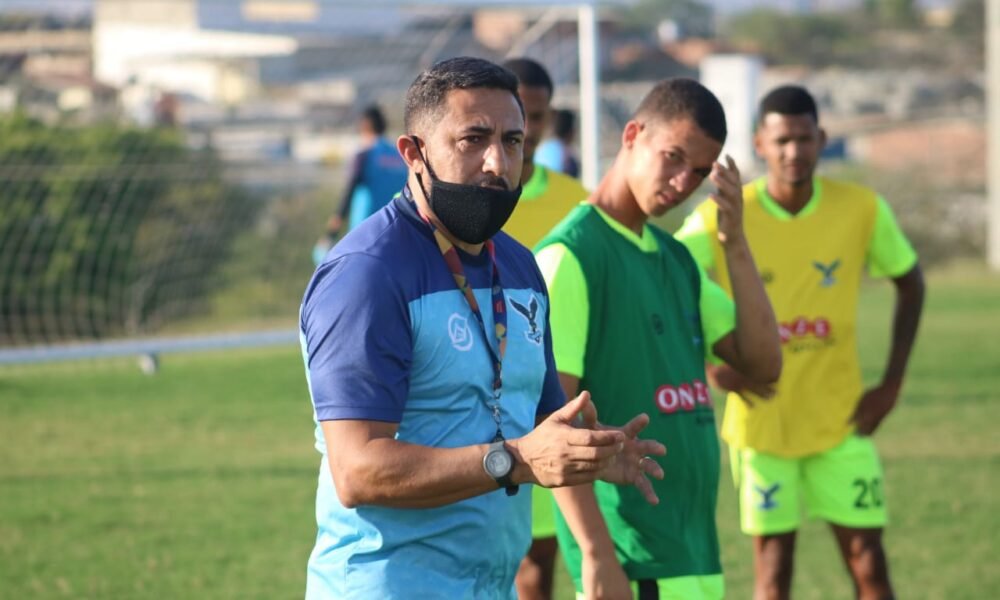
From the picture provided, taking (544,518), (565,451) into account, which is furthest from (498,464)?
(544,518)

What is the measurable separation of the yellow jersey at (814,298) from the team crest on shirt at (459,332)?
133 inches

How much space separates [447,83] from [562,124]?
11426 mm

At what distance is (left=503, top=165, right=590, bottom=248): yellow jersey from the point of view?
6848mm

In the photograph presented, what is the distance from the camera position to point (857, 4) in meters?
63.0

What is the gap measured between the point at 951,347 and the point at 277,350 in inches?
308

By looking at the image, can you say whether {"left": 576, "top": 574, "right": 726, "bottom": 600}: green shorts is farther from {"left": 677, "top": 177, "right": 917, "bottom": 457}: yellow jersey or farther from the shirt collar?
{"left": 677, "top": 177, "right": 917, "bottom": 457}: yellow jersey

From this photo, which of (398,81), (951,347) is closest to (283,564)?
(951,347)

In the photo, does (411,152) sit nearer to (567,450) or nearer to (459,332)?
(459,332)

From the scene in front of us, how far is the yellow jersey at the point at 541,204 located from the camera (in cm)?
685

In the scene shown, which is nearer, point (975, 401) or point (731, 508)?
point (731, 508)

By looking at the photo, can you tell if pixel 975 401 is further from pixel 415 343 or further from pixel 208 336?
pixel 415 343

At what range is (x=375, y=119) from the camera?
50.4 feet

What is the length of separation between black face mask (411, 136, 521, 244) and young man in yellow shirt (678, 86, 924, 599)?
332 centimetres

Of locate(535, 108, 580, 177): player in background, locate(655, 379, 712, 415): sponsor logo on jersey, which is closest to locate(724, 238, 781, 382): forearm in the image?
locate(655, 379, 712, 415): sponsor logo on jersey
